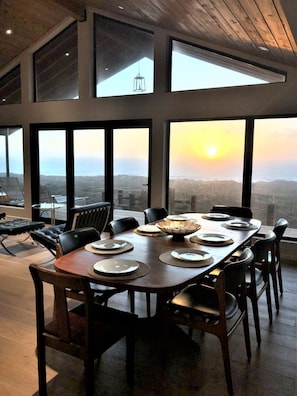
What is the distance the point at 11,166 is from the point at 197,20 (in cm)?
560

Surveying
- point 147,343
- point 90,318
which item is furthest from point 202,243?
point 90,318

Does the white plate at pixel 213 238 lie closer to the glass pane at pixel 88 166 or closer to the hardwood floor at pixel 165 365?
the hardwood floor at pixel 165 365

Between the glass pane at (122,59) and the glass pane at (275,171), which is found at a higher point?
the glass pane at (122,59)

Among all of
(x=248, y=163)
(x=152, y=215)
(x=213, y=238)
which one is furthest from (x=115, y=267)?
(x=248, y=163)

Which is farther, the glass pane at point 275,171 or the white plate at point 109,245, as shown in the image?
the glass pane at point 275,171

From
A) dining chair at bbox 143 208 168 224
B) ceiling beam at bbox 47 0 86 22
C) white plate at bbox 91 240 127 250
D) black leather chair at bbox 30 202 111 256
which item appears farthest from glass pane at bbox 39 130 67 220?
white plate at bbox 91 240 127 250

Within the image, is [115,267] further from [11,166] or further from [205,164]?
[11,166]

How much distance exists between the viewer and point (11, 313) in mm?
3145

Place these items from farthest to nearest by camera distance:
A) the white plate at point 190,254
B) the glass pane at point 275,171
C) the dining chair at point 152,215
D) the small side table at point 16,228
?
the small side table at point 16,228 → the glass pane at point 275,171 → the dining chair at point 152,215 → the white plate at point 190,254

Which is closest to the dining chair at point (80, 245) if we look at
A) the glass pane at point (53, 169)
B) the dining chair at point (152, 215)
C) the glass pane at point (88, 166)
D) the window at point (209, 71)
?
the dining chair at point (152, 215)

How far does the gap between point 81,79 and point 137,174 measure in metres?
2.21

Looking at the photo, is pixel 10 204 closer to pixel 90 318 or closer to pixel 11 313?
pixel 11 313

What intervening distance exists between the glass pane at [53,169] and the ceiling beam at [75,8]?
2211mm

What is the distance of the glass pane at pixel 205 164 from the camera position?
5.21 meters
